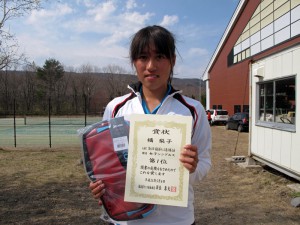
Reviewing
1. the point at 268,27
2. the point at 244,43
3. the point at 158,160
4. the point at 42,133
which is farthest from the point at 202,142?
the point at 244,43

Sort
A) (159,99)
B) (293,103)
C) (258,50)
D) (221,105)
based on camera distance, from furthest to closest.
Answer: (221,105) → (258,50) → (293,103) → (159,99)

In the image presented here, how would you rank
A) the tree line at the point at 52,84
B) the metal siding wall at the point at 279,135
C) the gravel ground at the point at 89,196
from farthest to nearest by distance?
the tree line at the point at 52,84 → the metal siding wall at the point at 279,135 → the gravel ground at the point at 89,196

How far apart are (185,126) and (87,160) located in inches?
21.2

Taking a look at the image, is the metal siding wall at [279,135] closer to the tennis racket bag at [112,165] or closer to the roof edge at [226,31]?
the tennis racket bag at [112,165]

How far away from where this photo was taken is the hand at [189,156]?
5.38 ft

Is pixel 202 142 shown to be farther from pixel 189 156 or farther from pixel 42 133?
pixel 42 133

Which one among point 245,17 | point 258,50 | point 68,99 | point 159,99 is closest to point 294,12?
point 258,50

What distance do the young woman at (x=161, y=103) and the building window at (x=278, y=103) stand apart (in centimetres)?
622

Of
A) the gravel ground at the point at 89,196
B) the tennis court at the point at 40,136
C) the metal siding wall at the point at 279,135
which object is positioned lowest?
the tennis court at the point at 40,136

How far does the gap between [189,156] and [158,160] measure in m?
0.17

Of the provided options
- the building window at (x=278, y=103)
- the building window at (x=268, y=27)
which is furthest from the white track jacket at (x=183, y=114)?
the building window at (x=268, y=27)

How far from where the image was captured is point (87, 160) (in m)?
1.75

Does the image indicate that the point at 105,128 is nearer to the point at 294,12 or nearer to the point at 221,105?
the point at 294,12

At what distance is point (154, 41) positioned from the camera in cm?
182
